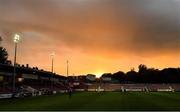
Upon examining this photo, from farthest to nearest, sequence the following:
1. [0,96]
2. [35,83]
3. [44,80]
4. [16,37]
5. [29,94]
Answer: [44,80]
[35,83]
[29,94]
[16,37]
[0,96]

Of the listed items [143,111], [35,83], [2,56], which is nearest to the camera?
[143,111]

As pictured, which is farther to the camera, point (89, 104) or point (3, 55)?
point (3, 55)

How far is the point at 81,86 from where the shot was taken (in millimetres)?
186500

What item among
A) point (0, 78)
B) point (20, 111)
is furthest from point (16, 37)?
point (20, 111)

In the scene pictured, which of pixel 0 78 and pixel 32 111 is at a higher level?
pixel 0 78

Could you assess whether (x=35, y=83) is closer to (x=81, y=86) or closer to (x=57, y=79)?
(x=57, y=79)

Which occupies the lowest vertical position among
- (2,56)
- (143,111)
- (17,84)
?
(143,111)

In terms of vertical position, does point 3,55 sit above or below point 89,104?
above

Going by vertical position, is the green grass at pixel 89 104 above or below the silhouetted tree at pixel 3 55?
below

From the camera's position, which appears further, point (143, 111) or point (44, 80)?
point (44, 80)

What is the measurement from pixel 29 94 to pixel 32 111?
149ft

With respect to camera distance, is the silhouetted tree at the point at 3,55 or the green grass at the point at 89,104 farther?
the silhouetted tree at the point at 3,55

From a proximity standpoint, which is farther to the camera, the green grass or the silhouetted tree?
the silhouetted tree

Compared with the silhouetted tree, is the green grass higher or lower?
lower
